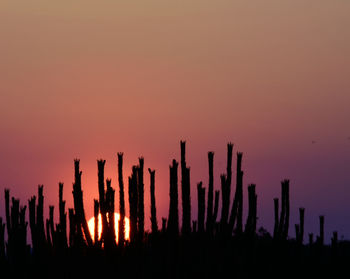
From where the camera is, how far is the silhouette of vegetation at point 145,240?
11.2 metres

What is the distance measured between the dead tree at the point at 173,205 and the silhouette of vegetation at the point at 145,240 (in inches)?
0.5

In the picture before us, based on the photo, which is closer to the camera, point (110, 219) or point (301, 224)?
point (110, 219)

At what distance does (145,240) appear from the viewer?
11711mm

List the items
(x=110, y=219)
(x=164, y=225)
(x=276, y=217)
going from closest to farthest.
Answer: (x=110, y=219) → (x=164, y=225) → (x=276, y=217)

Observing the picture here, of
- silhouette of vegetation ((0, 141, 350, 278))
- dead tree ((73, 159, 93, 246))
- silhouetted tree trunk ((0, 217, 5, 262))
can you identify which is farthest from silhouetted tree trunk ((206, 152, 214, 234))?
silhouetted tree trunk ((0, 217, 5, 262))

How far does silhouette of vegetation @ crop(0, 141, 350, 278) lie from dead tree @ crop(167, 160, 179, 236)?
0.04 feet

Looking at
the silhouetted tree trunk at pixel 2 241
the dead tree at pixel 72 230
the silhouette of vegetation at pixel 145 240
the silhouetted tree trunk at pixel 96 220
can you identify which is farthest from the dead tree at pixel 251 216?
the silhouetted tree trunk at pixel 2 241

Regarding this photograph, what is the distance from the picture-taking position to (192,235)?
1152cm

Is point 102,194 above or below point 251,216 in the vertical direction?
above

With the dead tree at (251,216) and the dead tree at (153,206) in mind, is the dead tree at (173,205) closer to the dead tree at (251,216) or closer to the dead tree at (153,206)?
the dead tree at (153,206)

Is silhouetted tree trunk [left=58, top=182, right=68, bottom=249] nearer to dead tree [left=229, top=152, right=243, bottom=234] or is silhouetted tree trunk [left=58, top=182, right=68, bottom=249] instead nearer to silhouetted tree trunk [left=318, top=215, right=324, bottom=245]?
dead tree [left=229, top=152, right=243, bottom=234]

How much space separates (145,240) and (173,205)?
2.55 ft

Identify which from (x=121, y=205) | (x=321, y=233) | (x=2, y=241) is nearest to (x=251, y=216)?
(x=321, y=233)

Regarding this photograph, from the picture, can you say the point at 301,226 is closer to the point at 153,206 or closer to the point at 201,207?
the point at 201,207
